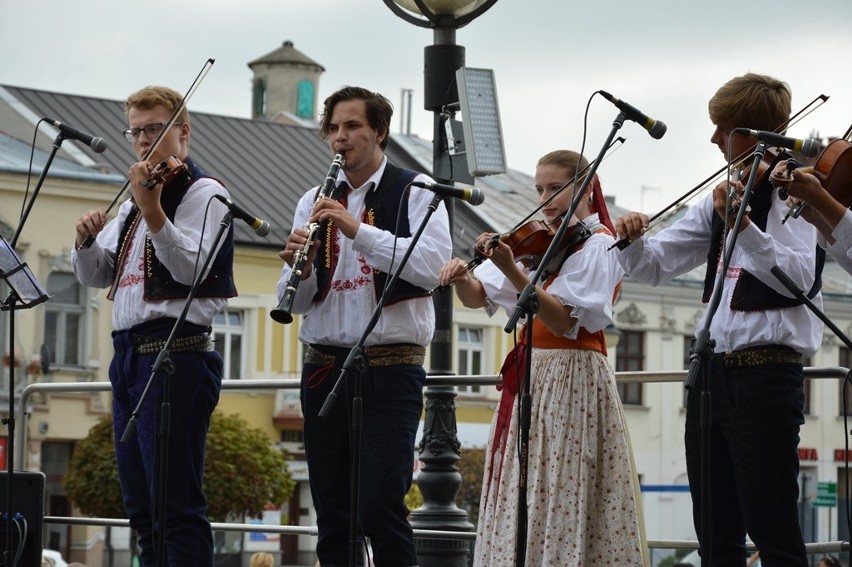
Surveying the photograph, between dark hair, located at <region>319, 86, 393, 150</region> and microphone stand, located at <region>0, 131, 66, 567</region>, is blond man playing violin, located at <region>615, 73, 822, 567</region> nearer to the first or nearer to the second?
dark hair, located at <region>319, 86, 393, 150</region>

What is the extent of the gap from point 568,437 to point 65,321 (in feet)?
84.0

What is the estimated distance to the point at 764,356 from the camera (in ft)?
15.1

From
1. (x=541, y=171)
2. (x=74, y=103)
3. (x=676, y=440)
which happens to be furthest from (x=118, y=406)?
(x=676, y=440)

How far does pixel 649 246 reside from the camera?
5012 mm

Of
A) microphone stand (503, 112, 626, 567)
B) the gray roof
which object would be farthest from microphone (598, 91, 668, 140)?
the gray roof

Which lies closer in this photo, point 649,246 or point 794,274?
point 794,274

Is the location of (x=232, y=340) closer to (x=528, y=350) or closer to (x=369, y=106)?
(x=369, y=106)

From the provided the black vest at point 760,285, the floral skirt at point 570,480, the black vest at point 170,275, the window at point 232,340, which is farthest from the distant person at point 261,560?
the window at point 232,340

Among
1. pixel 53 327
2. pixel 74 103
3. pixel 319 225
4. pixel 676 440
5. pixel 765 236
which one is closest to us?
pixel 765 236

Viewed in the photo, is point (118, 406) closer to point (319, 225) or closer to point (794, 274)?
point (319, 225)

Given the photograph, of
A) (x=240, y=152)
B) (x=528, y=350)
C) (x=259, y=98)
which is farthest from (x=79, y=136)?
Result: (x=259, y=98)

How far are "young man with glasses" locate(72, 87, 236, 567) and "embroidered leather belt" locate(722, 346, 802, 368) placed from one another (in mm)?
1633

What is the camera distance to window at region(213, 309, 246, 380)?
3175 centimetres

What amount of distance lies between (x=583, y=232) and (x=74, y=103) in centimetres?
2865
